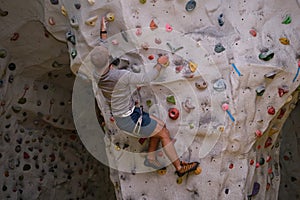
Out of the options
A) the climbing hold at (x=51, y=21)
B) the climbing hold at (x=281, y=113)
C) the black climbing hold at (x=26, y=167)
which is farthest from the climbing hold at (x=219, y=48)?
the black climbing hold at (x=26, y=167)

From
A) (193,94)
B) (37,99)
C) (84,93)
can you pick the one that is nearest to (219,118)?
(193,94)

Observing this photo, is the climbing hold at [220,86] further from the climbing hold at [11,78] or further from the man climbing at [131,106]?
the climbing hold at [11,78]

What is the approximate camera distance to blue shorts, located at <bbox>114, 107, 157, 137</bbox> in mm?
2416

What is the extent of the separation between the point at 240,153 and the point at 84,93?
1661 mm

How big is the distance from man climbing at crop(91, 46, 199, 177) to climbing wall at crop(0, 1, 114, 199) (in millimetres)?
1171

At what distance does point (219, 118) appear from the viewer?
2.42m

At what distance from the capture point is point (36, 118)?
4.03 meters

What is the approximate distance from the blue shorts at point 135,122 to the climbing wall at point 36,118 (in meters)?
1.24

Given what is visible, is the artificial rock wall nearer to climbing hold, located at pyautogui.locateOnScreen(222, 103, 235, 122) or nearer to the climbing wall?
climbing hold, located at pyautogui.locateOnScreen(222, 103, 235, 122)

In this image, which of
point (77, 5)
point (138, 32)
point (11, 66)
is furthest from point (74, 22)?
point (11, 66)

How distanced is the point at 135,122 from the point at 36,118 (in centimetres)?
179

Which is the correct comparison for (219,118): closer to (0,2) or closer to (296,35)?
(296,35)

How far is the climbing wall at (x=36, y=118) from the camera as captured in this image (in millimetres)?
3584

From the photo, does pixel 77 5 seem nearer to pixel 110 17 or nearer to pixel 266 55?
pixel 110 17
